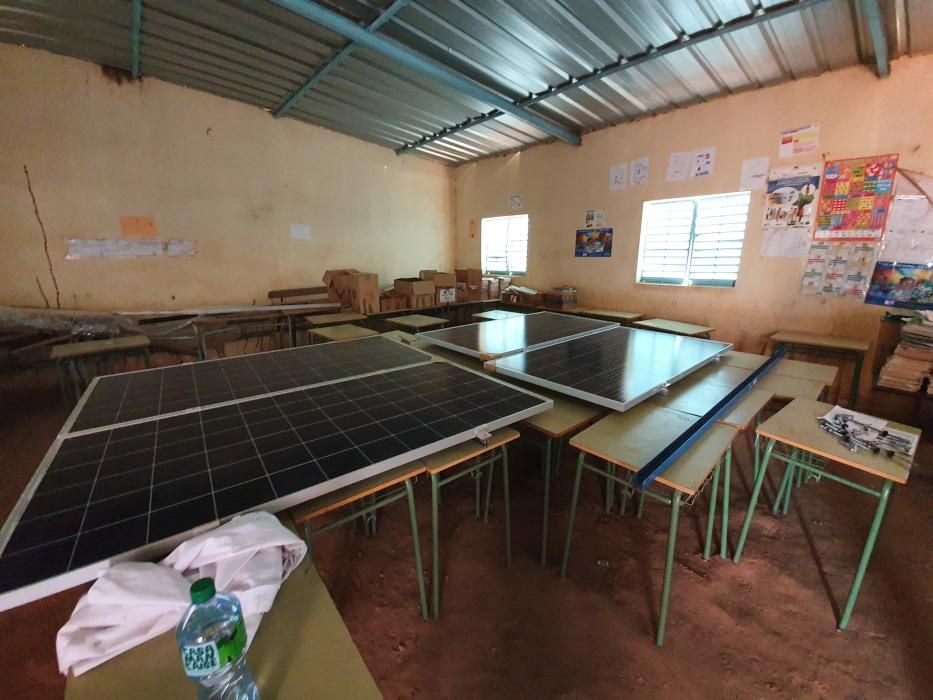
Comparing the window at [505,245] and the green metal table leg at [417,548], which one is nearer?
the green metal table leg at [417,548]

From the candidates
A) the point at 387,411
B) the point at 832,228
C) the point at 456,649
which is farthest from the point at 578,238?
the point at 456,649

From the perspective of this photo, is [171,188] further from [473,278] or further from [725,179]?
[725,179]

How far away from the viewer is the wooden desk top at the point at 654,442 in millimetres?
1391

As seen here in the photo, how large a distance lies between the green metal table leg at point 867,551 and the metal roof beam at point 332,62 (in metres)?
3.83

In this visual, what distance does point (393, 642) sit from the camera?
1586mm

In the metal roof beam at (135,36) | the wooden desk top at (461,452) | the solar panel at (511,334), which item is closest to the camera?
A: the wooden desk top at (461,452)

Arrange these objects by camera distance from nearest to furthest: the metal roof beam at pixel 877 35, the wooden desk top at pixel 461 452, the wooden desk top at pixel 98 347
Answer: the wooden desk top at pixel 461 452 → the metal roof beam at pixel 877 35 → the wooden desk top at pixel 98 347

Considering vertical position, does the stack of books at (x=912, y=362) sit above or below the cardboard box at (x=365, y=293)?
below

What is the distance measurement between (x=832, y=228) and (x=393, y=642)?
4660mm

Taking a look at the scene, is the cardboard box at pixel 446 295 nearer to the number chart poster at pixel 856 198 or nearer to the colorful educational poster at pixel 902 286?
the number chart poster at pixel 856 198

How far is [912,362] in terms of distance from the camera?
2.85m

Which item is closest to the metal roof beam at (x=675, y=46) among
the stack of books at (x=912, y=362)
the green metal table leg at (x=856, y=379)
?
the stack of books at (x=912, y=362)

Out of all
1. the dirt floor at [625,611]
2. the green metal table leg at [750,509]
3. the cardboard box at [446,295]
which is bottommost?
the dirt floor at [625,611]

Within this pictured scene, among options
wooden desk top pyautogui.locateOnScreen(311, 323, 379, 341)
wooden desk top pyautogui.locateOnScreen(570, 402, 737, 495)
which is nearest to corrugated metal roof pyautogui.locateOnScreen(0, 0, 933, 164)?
wooden desk top pyautogui.locateOnScreen(311, 323, 379, 341)
